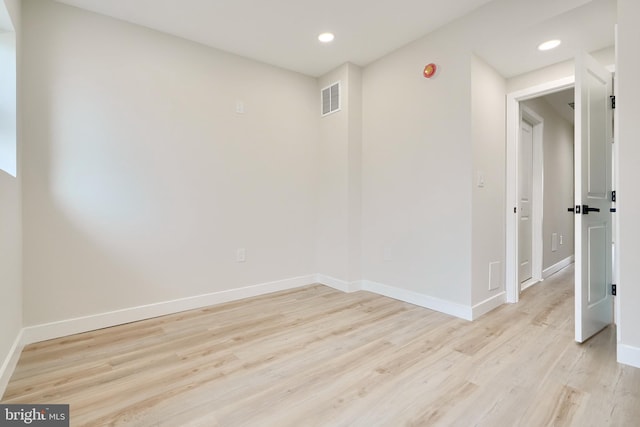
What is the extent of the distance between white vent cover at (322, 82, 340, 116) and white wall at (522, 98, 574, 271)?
2121mm

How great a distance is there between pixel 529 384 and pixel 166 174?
9.87ft

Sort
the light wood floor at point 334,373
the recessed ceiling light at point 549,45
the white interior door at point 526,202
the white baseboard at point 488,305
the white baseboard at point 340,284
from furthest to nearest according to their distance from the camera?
the white interior door at point 526,202 < the white baseboard at point 340,284 < the white baseboard at point 488,305 < the recessed ceiling light at point 549,45 < the light wood floor at point 334,373

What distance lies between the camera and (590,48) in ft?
8.33

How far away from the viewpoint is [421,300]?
2.96 m

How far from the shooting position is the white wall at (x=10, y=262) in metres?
1.61

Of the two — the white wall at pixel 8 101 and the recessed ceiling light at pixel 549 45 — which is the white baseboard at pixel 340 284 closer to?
the recessed ceiling light at pixel 549 45

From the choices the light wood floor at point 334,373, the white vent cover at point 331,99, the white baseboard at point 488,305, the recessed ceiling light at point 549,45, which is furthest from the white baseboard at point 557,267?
the white vent cover at point 331,99

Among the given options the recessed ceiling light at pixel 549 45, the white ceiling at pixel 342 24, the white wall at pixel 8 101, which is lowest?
the white wall at pixel 8 101

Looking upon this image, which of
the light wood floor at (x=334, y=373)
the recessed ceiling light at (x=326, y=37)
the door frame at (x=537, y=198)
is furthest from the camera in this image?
the door frame at (x=537, y=198)

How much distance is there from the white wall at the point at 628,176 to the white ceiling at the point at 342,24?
14.1 inches

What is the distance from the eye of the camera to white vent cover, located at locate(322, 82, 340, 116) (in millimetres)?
3527

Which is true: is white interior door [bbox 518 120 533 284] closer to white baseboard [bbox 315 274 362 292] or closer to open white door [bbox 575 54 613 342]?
open white door [bbox 575 54 613 342]

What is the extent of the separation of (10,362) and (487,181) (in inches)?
144

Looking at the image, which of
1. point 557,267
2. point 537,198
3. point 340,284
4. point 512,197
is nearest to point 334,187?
point 340,284
